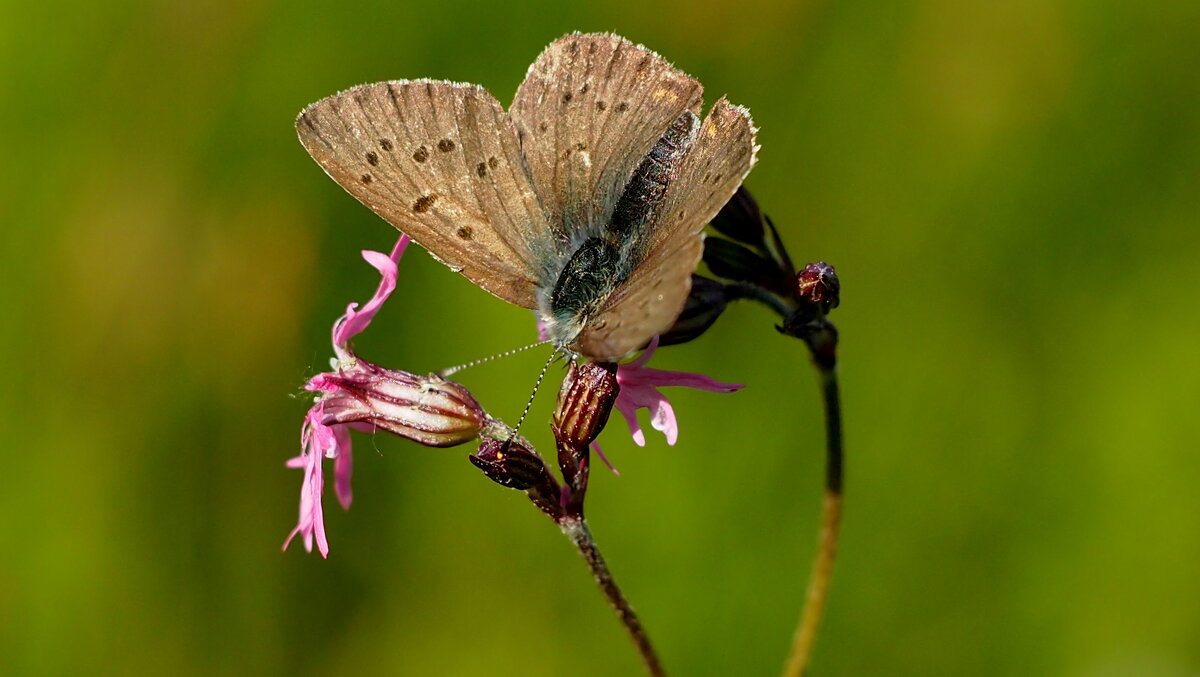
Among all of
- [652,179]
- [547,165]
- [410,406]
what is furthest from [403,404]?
[652,179]

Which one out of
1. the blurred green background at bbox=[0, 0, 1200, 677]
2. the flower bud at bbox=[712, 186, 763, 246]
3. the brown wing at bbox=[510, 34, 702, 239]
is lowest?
the blurred green background at bbox=[0, 0, 1200, 677]

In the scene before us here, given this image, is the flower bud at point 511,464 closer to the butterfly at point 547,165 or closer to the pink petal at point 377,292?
the butterfly at point 547,165

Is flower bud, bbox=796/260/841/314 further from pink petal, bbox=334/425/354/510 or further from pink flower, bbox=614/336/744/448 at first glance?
pink petal, bbox=334/425/354/510

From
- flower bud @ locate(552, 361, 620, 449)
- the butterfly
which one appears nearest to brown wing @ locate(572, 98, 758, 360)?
the butterfly

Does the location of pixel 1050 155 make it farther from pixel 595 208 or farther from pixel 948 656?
pixel 595 208

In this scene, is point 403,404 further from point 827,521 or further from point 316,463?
point 827,521

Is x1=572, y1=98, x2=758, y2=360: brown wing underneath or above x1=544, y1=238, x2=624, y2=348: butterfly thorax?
above

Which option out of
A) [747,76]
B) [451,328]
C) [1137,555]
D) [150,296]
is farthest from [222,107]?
→ [1137,555]
